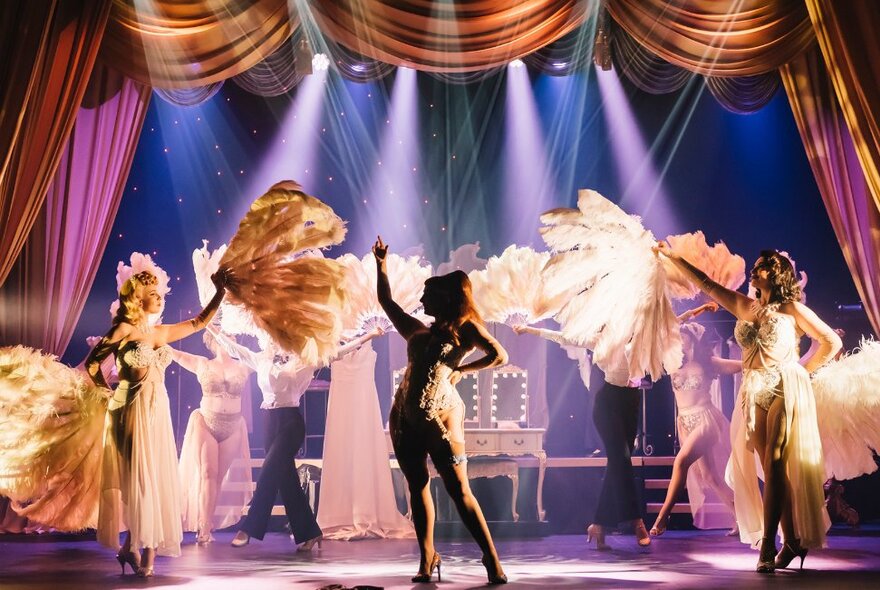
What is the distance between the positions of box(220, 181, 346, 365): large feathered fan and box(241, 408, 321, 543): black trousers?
1.36m

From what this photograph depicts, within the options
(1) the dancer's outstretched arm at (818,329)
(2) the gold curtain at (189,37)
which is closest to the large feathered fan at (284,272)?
(2) the gold curtain at (189,37)

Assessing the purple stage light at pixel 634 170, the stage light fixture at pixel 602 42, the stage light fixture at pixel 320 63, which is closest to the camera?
the stage light fixture at pixel 602 42

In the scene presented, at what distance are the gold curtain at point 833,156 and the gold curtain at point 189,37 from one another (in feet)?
11.7

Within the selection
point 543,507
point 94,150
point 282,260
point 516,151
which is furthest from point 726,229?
point 94,150

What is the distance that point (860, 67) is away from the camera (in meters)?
6.24

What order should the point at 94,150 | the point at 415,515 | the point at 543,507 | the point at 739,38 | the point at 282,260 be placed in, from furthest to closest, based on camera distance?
the point at 543,507 → the point at 94,150 → the point at 739,38 → the point at 282,260 → the point at 415,515

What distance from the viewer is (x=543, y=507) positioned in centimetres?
830

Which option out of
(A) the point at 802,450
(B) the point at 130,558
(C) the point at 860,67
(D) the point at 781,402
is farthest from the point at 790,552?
(B) the point at 130,558

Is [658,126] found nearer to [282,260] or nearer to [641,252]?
[641,252]

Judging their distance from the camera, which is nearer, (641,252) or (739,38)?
(641,252)

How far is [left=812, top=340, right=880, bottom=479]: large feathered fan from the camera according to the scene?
606 cm

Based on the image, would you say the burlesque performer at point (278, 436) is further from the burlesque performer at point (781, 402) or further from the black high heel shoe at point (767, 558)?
the black high heel shoe at point (767, 558)

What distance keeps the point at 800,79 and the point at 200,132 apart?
500 cm

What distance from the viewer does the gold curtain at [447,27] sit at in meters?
6.74
